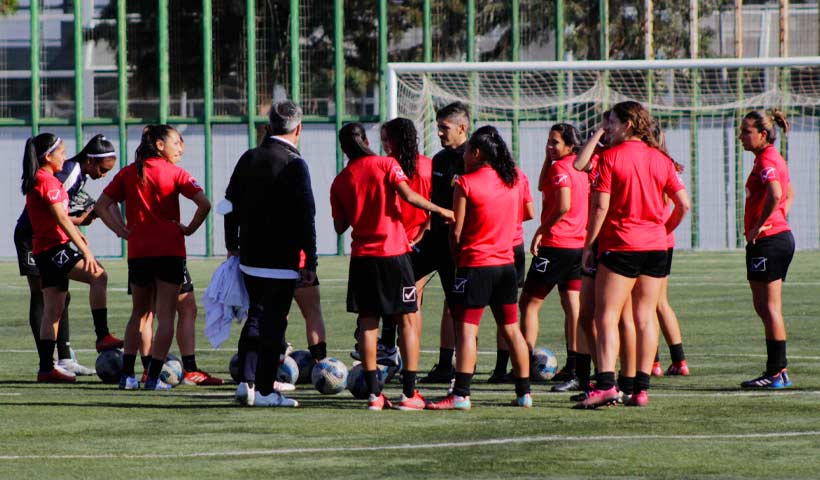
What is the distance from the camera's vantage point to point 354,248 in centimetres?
922

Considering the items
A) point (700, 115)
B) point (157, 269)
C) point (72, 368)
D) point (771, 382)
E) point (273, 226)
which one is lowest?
point (72, 368)

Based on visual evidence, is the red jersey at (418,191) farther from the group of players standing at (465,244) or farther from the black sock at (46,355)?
the black sock at (46,355)

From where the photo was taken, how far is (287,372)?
1055 cm

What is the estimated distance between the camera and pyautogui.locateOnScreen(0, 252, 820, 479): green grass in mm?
6910

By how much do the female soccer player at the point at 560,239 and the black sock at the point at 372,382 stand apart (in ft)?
6.23

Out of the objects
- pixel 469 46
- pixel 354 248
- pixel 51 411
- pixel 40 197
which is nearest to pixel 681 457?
pixel 354 248

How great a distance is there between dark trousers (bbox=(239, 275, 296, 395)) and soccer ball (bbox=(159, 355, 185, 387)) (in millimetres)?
1269

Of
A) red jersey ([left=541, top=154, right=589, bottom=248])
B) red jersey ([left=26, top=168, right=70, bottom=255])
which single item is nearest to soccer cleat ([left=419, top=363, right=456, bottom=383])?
red jersey ([left=541, top=154, right=589, bottom=248])

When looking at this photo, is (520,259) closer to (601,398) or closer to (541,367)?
(541,367)

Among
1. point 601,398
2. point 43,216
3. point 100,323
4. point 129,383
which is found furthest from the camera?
point 100,323

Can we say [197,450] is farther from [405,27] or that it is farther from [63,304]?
[405,27]

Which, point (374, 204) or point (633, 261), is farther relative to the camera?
point (374, 204)

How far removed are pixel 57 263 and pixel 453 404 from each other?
3.82m

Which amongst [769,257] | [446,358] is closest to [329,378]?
[446,358]
